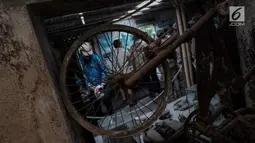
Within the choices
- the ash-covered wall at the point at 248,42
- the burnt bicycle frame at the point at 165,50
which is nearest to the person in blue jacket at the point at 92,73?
the burnt bicycle frame at the point at 165,50

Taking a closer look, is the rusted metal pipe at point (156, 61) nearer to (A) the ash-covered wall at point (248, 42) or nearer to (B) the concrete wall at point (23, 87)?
(B) the concrete wall at point (23, 87)

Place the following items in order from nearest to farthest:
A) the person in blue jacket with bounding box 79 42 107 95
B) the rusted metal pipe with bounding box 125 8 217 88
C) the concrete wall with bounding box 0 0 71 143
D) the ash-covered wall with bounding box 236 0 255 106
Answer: the concrete wall with bounding box 0 0 71 143, the rusted metal pipe with bounding box 125 8 217 88, the person in blue jacket with bounding box 79 42 107 95, the ash-covered wall with bounding box 236 0 255 106

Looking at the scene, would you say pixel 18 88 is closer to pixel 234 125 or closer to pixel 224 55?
pixel 224 55

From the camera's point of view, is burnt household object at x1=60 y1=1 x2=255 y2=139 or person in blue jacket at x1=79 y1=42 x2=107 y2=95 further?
person in blue jacket at x1=79 y1=42 x2=107 y2=95

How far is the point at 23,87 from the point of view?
4.33ft

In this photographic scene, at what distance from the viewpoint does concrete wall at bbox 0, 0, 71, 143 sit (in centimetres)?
127

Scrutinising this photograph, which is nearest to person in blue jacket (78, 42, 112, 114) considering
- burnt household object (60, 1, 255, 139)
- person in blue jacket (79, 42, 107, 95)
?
person in blue jacket (79, 42, 107, 95)

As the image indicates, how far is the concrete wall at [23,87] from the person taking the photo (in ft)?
4.16

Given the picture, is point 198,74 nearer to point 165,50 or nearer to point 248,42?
point 165,50

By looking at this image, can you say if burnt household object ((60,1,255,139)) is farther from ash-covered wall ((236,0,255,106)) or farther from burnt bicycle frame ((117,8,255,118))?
ash-covered wall ((236,0,255,106))

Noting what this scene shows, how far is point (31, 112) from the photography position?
136cm

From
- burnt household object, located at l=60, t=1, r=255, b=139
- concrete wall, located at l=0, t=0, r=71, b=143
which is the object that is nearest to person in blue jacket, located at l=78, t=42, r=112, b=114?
burnt household object, located at l=60, t=1, r=255, b=139

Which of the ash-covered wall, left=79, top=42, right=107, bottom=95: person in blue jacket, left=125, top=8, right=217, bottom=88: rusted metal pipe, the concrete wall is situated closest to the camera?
the concrete wall

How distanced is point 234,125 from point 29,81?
7.27 ft
